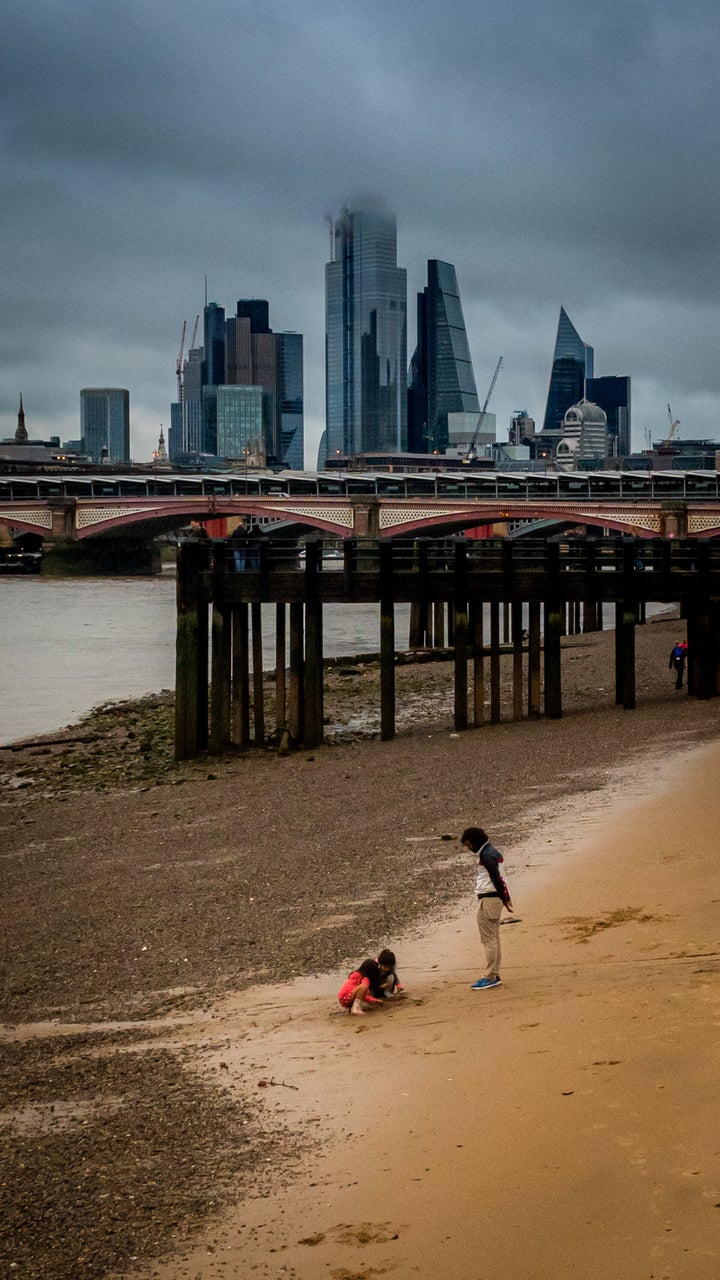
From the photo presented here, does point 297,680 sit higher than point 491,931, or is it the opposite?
point 297,680

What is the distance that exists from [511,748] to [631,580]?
4.58 meters

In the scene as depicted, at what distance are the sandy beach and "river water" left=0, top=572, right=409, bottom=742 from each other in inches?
598

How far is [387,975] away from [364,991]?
22 centimetres

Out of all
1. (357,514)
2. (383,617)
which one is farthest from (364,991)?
(357,514)

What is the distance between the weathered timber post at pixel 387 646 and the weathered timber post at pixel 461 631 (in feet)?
3.44

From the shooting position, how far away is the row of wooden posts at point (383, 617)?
864 inches

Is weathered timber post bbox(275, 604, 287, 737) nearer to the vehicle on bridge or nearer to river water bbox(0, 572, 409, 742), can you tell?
river water bbox(0, 572, 409, 742)

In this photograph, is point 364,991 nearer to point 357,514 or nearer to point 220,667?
point 220,667

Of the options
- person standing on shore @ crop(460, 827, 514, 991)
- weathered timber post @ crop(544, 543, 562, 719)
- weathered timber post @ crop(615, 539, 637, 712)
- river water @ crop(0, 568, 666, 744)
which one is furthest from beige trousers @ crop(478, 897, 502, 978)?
river water @ crop(0, 568, 666, 744)

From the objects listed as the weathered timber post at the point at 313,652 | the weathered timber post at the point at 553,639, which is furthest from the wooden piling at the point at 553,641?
the weathered timber post at the point at 313,652

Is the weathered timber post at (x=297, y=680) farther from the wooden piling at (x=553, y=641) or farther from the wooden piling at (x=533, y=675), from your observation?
the wooden piling at (x=553, y=641)

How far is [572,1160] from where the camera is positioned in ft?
20.6

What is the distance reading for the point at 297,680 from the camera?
2211 cm

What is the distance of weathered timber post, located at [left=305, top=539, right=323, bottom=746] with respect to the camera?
860 inches
